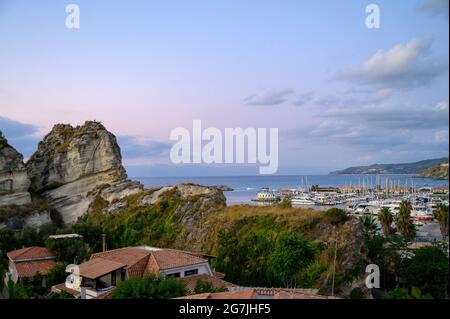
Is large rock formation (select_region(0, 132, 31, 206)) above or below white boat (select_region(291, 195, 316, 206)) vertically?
above

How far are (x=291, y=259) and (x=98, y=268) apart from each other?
4.83m

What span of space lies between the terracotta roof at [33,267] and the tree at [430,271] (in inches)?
416

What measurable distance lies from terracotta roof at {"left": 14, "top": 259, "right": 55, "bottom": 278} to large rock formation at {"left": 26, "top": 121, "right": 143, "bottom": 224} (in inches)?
336

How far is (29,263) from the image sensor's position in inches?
535

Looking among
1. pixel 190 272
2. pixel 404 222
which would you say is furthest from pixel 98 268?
pixel 404 222

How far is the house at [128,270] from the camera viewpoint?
10.2 meters

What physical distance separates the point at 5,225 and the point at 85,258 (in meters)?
7.64

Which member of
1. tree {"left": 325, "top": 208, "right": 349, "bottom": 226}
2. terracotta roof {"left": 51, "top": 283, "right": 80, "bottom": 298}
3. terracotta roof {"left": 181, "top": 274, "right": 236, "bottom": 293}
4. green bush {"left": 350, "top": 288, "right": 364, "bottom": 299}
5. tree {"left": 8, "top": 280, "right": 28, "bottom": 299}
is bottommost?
green bush {"left": 350, "top": 288, "right": 364, "bottom": 299}

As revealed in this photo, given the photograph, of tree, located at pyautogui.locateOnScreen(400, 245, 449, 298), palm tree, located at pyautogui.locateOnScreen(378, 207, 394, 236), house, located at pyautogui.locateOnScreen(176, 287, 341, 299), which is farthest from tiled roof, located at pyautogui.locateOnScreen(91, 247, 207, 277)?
palm tree, located at pyautogui.locateOnScreen(378, 207, 394, 236)

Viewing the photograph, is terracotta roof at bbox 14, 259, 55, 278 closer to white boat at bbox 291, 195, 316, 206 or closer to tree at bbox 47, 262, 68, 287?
tree at bbox 47, 262, 68, 287

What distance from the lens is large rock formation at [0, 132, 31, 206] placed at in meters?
22.0

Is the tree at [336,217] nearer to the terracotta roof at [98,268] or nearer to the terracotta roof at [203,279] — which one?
the terracotta roof at [203,279]

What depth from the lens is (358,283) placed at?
39.3 ft

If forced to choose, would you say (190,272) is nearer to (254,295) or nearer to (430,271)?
(254,295)
